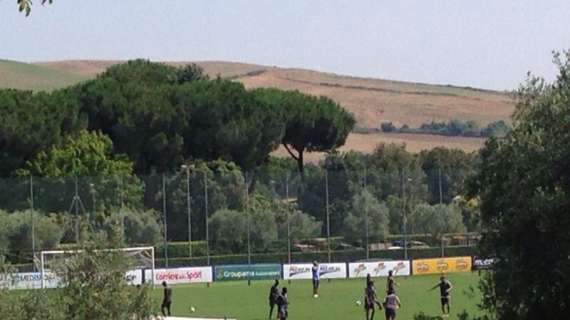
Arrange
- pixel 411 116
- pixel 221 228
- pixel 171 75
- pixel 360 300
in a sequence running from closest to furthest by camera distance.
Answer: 1. pixel 360 300
2. pixel 221 228
3. pixel 171 75
4. pixel 411 116

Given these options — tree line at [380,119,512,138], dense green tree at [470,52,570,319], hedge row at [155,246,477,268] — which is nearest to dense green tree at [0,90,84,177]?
hedge row at [155,246,477,268]

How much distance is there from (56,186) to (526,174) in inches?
2380

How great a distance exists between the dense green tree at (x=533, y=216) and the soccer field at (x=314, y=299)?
2173 centimetres

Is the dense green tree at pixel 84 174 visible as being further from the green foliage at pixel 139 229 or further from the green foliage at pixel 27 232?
the green foliage at pixel 27 232

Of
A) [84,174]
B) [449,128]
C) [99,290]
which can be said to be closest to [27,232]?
[84,174]

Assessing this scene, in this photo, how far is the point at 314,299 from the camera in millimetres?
56625

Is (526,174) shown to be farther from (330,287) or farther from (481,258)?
(330,287)

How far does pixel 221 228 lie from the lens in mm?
79625

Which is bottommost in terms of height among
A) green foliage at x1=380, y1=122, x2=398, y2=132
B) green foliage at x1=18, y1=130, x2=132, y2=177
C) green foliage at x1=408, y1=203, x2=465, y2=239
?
green foliage at x1=408, y1=203, x2=465, y2=239

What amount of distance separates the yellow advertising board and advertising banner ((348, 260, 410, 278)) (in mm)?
1139

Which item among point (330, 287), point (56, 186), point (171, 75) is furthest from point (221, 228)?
point (171, 75)

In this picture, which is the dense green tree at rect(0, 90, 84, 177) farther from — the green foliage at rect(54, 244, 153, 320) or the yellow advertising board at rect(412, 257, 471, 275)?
the green foliage at rect(54, 244, 153, 320)

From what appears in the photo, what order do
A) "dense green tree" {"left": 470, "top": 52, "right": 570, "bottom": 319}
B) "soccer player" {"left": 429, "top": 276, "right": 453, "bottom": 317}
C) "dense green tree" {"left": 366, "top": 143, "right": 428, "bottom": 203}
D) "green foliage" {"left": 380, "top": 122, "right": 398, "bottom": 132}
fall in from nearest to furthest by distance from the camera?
"dense green tree" {"left": 470, "top": 52, "right": 570, "bottom": 319}
"soccer player" {"left": 429, "top": 276, "right": 453, "bottom": 317}
"dense green tree" {"left": 366, "top": 143, "right": 428, "bottom": 203}
"green foliage" {"left": 380, "top": 122, "right": 398, "bottom": 132}

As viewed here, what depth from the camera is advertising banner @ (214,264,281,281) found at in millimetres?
75188
